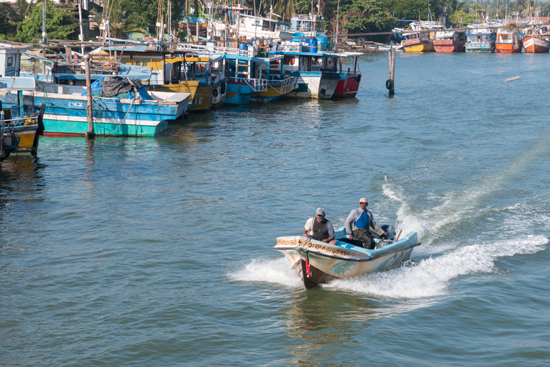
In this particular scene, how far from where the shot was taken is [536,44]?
366 ft

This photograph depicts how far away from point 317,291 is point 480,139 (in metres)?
21.5

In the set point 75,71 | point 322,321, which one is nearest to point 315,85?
point 75,71

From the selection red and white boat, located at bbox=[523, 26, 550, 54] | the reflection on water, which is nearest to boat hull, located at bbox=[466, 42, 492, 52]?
red and white boat, located at bbox=[523, 26, 550, 54]

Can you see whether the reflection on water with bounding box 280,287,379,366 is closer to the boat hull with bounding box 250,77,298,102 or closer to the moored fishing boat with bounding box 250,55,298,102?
the moored fishing boat with bounding box 250,55,298,102

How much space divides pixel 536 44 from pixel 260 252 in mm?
111375

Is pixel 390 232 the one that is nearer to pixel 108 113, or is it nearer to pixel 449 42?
pixel 108 113

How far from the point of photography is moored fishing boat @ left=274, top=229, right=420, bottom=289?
12398mm

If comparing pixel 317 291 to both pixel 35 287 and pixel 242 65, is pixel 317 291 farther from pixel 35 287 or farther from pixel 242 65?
pixel 242 65

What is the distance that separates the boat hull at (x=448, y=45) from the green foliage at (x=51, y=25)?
8261cm

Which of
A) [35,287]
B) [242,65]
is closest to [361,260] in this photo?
[35,287]

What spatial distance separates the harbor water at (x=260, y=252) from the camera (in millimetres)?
11109

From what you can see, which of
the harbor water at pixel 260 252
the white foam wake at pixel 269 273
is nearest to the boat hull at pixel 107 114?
the harbor water at pixel 260 252

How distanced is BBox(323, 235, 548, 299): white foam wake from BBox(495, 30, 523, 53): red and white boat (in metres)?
110

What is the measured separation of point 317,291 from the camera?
13.1 metres
